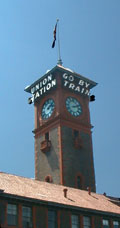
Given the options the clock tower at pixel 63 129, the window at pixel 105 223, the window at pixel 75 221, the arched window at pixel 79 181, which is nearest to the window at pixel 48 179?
the clock tower at pixel 63 129

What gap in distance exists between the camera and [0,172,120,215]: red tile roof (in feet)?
136

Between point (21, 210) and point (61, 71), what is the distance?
35087 mm

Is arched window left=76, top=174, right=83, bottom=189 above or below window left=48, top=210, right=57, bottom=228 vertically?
above

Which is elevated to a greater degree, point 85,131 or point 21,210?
point 85,131

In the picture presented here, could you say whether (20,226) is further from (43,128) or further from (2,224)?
(43,128)

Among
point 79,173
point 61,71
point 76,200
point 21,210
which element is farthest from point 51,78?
point 21,210

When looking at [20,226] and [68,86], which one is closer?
[20,226]

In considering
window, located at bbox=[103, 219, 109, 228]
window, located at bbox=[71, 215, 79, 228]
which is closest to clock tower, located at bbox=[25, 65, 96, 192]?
window, located at bbox=[103, 219, 109, 228]

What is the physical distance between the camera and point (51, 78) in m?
70.5

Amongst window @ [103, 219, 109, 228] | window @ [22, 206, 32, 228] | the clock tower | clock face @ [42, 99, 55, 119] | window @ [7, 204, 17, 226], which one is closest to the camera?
window @ [7, 204, 17, 226]

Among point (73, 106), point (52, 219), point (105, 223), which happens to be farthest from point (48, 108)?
point (52, 219)

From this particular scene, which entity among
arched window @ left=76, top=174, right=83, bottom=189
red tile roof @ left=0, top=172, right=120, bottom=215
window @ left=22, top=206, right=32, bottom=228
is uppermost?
arched window @ left=76, top=174, right=83, bottom=189

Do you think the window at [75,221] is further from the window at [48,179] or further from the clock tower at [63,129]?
the window at [48,179]

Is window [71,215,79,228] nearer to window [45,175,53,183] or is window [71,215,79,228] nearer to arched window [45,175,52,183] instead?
window [45,175,53,183]
